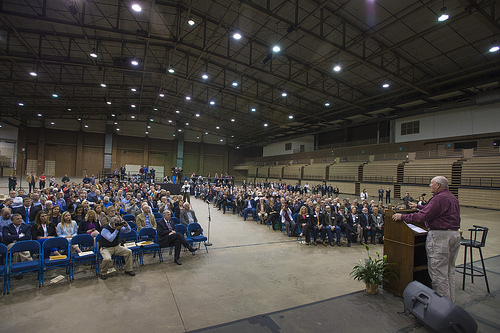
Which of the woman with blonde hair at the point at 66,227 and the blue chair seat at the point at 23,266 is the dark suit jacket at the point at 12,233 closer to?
the woman with blonde hair at the point at 66,227

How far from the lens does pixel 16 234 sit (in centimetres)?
455

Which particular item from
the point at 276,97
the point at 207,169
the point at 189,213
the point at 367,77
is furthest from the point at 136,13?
the point at 207,169

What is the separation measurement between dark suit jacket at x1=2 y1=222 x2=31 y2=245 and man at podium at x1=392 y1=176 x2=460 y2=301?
6913 millimetres

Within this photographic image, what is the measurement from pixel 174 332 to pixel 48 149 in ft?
119

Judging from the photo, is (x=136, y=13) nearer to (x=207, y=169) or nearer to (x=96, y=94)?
(x=96, y=94)

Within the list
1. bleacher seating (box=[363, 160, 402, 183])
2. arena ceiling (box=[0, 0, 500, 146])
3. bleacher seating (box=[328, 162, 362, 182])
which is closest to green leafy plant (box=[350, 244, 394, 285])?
arena ceiling (box=[0, 0, 500, 146])

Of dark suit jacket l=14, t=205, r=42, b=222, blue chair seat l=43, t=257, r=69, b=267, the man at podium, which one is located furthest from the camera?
dark suit jacket l=14, t=205, r=42, b=222

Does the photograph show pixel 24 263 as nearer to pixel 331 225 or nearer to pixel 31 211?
pixel 31 211

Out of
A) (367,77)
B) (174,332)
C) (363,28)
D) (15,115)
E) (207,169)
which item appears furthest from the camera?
(207,169)

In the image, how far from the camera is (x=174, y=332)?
109 inches

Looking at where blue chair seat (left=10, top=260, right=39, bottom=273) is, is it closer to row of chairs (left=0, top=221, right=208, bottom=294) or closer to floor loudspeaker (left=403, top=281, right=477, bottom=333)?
row of chairs (left=0, top=221, right=208, bottom=294)

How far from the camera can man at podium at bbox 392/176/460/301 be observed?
2.93 meters

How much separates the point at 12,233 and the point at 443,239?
7251 millimetres

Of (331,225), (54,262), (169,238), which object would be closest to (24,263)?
(54,262)
